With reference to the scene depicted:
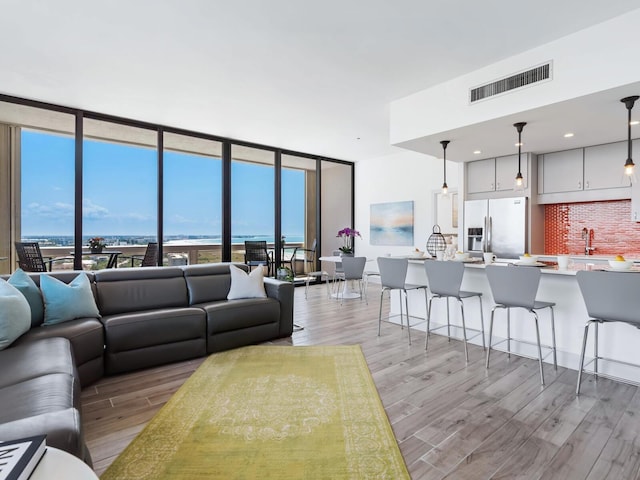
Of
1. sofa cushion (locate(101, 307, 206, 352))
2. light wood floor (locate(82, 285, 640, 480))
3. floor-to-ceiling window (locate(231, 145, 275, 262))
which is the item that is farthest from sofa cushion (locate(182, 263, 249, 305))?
floor-to-ceiling window (locate(231, 145, 275, 262))

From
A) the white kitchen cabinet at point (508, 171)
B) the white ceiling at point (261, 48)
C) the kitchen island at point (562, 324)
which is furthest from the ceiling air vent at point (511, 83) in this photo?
the white kitchen cabinet at point (508, 171)

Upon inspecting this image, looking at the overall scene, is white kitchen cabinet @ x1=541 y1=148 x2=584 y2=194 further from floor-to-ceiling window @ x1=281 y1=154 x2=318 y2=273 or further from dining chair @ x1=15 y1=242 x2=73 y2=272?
dining chair @ x1=15 y1=242 x2=73 y2=272

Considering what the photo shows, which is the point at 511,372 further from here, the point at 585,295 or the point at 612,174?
the point at 612,174

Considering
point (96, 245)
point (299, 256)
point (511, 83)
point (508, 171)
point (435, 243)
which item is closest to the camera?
point (511, 83)

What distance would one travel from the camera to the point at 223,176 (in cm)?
664

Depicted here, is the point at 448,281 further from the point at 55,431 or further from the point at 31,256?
the point at 31,256

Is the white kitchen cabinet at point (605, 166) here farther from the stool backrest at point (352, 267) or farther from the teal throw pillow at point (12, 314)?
the teal throw pillow at point (12, 314)

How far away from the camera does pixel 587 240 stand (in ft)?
17.0

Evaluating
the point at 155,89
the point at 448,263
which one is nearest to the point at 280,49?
the point at 155,89

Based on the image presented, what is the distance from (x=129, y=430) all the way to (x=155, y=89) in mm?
3838

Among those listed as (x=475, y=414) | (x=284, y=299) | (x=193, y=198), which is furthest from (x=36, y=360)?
(x=193, y=198)

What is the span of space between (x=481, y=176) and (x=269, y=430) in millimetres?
5206

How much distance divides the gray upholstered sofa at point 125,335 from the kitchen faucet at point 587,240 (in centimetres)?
432

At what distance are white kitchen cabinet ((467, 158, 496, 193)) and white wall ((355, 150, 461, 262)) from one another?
936 millimetres
